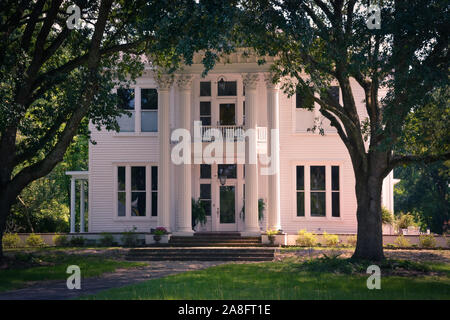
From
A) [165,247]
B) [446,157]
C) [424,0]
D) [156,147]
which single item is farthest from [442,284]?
[156,147]

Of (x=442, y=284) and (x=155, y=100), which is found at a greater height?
(x=155, y=100)

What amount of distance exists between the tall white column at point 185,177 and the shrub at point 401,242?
28.7 ft

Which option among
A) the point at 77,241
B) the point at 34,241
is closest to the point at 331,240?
the point at 77,241

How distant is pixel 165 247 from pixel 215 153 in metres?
4.73

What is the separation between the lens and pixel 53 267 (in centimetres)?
1723

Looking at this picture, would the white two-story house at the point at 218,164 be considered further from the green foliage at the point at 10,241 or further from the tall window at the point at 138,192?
the green foliage at the point at 10,241

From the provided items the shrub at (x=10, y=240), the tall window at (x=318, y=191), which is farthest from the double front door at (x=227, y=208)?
the shrub at (x=10, y=240)

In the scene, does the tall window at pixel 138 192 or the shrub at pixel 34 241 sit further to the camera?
the tall window at pixel 138 192

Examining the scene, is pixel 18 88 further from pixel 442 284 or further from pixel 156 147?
pixel 442 284

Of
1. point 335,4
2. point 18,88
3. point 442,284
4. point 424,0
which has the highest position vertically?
point 335,4

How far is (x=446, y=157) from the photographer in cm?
1574

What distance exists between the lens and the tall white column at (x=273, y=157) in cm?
2325

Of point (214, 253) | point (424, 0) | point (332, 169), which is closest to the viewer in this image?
point (424, 0)

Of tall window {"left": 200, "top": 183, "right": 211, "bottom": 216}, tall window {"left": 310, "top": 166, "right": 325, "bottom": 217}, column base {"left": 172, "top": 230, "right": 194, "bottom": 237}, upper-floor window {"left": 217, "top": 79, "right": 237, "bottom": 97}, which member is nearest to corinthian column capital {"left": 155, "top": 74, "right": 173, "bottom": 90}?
upper-floor window {"left": 217, "top": 79, "right": 237, "bottom": 97}
